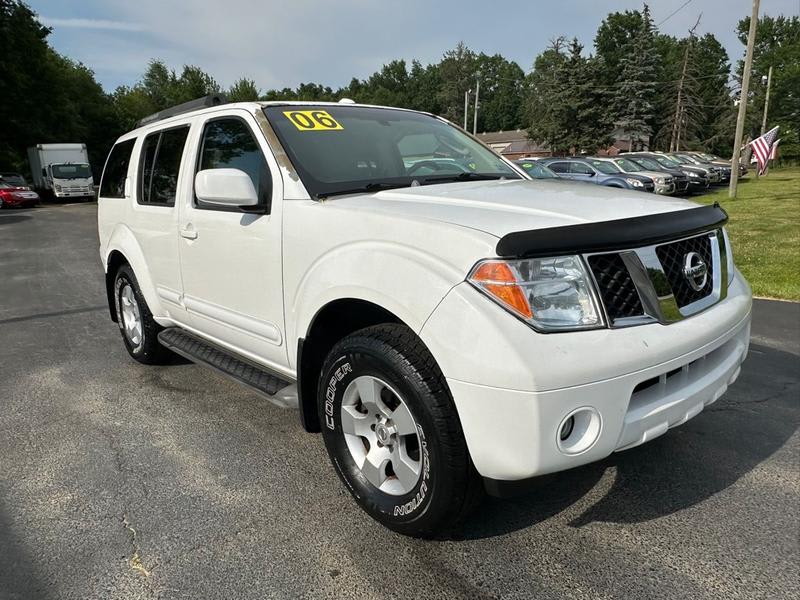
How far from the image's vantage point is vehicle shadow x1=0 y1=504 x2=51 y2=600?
7.16 feet

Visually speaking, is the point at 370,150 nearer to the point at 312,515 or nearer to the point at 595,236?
the point at 595,236

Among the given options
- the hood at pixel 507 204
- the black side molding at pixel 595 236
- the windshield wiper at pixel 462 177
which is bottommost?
the black side molding at pixel 595 236

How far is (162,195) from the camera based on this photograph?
4.03m

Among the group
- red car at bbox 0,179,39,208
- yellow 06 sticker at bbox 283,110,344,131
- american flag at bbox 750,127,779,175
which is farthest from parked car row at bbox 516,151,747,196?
red car at bbox 0,179,39,208

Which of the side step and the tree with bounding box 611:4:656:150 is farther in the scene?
the tree with bounding box 611:4:656:150

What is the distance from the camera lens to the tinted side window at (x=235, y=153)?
3010 mm

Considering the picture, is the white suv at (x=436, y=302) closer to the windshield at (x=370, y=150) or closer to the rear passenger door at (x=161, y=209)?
the windshield at (x=370, y=150)

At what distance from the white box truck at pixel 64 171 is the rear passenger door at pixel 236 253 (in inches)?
1232

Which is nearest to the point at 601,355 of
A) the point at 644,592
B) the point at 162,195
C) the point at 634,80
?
the point at 644,592

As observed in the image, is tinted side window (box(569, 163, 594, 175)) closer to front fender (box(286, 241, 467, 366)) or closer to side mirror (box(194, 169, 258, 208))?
side mirror (box(194, 169, 258, 208))

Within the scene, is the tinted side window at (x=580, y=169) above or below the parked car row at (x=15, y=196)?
above

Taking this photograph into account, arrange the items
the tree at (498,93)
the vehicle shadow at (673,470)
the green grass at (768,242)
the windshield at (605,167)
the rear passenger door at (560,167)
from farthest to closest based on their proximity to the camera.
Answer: the tree at (498,93) < the windshield at (605,167) < the rear passenger door at (560,167) < the green grass at (768,242) < the vehicle shadow at (673,470)

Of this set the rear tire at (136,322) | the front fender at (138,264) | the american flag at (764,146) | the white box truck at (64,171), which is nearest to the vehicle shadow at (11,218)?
the white box truck at (64,171)

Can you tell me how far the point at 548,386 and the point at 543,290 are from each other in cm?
33
